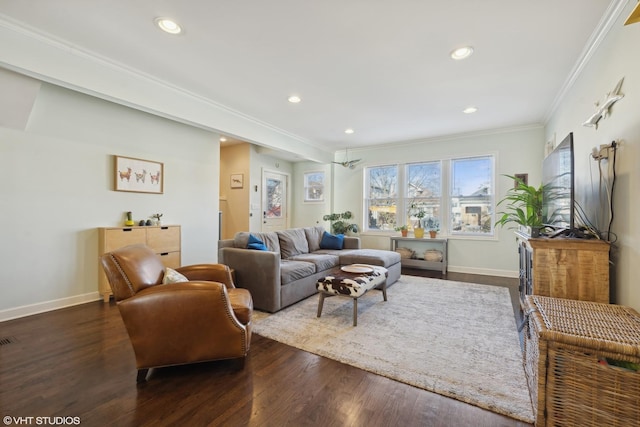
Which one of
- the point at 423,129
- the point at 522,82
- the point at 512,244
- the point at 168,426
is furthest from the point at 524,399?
the point at 423,129

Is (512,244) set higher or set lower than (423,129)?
lower

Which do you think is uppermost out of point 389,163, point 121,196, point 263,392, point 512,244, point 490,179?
point 389,163

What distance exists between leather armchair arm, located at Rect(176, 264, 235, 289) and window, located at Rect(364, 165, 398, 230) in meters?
4.24

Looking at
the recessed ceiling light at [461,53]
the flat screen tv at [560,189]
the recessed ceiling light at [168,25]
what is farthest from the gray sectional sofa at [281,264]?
the recessed ceiling light at [461,53]

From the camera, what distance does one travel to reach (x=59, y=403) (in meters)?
1.60

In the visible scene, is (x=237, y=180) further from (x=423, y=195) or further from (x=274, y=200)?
(x=423, y=195)

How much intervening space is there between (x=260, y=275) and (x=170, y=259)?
5.96ft

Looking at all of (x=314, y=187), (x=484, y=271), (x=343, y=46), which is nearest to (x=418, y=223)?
(x=484, y=271)

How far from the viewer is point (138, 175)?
3.88m

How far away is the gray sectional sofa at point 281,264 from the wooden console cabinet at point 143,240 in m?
1.05

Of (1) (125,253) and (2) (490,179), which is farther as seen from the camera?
(2) (490,179)

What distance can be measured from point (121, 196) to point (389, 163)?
4767 mm

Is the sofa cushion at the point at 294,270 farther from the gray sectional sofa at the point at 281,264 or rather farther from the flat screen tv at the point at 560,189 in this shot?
the flat screen tv at the point at 560,189

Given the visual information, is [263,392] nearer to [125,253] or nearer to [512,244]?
[125,253]
